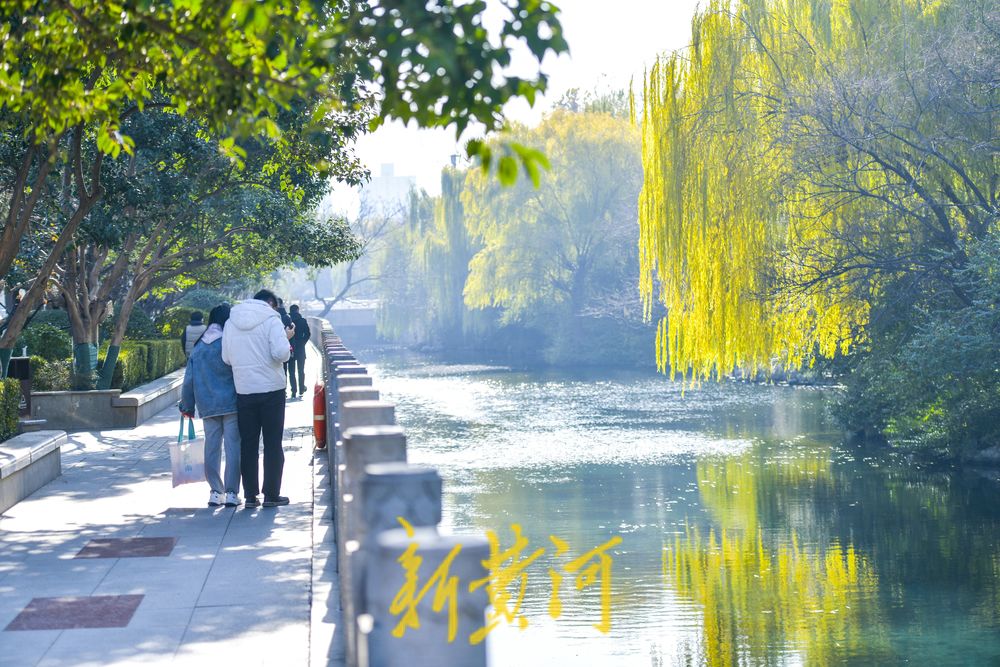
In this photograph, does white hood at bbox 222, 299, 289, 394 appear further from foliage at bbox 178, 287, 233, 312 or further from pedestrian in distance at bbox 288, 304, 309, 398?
foliage at bbox 178, 287, 233, 312

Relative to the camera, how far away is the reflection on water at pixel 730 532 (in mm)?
10773

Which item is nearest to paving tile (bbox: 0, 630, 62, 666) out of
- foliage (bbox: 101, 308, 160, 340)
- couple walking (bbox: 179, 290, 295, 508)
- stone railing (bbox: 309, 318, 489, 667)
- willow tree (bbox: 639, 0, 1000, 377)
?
stone railing (bbox: 309, 318, 489, 667)

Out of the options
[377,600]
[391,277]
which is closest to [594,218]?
[391,277]

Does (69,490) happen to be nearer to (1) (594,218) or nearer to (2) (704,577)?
(2) (704,577)

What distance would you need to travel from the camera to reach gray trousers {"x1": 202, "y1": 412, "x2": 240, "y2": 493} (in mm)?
10281

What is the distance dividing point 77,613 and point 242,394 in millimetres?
3250

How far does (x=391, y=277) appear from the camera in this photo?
72812 mm

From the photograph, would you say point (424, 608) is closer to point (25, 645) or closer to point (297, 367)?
point (25, 645)

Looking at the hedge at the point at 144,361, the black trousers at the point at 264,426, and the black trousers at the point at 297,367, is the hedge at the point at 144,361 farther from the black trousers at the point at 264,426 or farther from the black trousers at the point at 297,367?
the black trousers at the point at 264,426

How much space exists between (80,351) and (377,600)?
17185 mm

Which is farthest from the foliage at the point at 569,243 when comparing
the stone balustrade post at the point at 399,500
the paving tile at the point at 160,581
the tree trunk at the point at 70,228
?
the stone balustrade post at the point at 399,500

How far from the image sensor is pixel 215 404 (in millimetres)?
10195

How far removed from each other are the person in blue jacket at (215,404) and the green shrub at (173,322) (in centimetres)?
2186

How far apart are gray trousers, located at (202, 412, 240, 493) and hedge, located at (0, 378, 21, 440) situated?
2689mm
